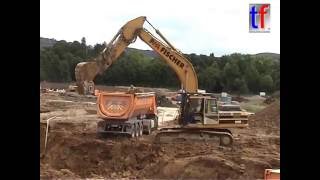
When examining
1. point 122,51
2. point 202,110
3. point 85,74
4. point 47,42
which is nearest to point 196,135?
point 202,110

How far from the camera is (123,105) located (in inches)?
275

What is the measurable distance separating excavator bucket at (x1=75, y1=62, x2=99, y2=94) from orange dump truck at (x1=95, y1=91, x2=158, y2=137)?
0.22m

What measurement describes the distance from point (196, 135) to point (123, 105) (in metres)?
1.14

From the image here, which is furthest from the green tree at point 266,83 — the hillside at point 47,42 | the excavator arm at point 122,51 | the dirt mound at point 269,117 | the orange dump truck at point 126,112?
the hillside at point 47,42

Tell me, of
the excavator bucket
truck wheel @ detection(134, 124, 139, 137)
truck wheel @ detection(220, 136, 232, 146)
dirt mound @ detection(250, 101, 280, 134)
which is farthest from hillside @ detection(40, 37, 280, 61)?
truck wheel @ detection(220, 136, 232, 146)

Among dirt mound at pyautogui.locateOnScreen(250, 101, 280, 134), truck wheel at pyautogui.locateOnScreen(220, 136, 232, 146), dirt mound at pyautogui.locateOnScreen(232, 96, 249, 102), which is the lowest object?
truck wheel at pyautogui.locateOnScreen(220, 136, 232, 146)

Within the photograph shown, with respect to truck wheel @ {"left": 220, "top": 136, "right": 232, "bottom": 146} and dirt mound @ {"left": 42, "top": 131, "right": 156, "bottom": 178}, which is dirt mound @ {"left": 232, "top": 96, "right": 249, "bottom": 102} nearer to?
truck wheel @ {"left": 220, "top": 136, "right": 232, "bottom": 146}

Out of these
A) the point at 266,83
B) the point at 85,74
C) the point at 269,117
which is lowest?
the point at 269,117

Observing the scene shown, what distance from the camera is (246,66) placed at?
686 cm

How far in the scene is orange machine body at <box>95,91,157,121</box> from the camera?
693cm

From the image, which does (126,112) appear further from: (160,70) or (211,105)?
(211,105)

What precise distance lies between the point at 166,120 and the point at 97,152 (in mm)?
1089
